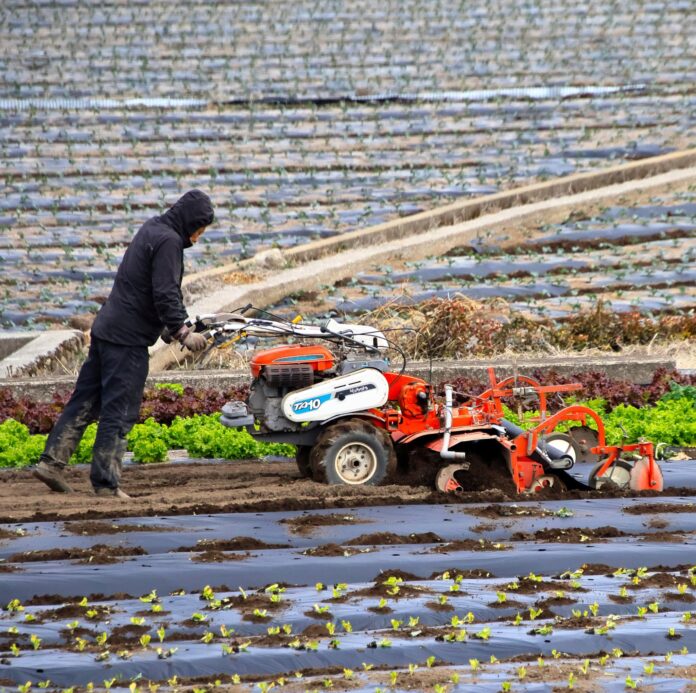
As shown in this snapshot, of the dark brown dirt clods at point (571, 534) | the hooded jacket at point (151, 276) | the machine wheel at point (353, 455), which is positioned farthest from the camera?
the machine wheel at point (353, 455)

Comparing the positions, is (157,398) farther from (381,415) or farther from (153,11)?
(153,11)

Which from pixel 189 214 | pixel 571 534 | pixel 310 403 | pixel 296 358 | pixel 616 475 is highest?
pixel 189 214

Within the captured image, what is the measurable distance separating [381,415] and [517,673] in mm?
3190

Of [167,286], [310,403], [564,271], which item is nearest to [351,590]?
[310,403]

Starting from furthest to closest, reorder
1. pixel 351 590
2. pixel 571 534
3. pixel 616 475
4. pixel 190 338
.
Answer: pixel 616 475, pixel 190 338, pixel 571 534, pixel 351 590

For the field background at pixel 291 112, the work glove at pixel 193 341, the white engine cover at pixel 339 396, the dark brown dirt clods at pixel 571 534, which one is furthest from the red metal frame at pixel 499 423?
the field background at pixel 291 112

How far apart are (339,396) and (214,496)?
Answer: 34.9 inches

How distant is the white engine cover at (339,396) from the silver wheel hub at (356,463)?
21cm

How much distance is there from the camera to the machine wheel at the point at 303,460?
26.9 ft

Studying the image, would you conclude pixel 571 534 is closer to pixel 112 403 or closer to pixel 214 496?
pixel 214 496

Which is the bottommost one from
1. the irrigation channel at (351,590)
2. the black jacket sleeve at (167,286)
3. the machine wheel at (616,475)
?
the irrigation channel at (351,590)

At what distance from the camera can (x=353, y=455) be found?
7.72m

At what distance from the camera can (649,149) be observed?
17.8m

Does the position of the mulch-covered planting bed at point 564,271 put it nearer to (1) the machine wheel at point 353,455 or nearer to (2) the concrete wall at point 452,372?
(2) the concrete wall at point 452,372
